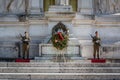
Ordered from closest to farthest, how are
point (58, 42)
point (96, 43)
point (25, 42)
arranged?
Result: point (58, 42)
point (25, 42)
point (96, 43)

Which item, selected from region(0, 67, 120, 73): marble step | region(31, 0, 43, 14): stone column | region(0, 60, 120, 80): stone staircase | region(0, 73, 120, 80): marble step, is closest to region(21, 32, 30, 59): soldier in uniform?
region(31, 0, 43, 14): stone column

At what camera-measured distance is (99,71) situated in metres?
16.0

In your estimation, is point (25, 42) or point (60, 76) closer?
point (60, 76)

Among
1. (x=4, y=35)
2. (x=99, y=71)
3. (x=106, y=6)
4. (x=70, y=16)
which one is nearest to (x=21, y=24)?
(x=4, y=35)

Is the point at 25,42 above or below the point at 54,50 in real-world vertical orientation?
above

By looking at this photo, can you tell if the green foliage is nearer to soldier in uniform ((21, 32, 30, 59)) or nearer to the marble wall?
soldier in uniform ((21, 32, 30, 59))

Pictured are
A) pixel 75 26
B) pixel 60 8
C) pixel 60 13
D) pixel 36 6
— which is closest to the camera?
pixel 60 13

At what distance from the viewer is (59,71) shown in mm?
16016

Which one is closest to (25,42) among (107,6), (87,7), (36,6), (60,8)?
(60,8)

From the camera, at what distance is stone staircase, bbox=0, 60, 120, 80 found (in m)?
14.8

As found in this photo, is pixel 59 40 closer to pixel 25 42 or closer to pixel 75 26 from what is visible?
pixel 25 42

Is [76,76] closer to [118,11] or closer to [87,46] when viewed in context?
[87,46]

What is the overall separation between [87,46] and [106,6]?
280 cm

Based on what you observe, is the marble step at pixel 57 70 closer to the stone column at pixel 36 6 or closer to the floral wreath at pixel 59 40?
the floral wreath at pixel 59 40
